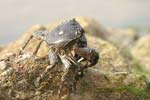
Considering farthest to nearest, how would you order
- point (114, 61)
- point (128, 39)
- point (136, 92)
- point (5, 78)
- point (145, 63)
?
point (128, 39) → point (145, 63) → point (114, 61) → point (136, 92) → point (5, 78)

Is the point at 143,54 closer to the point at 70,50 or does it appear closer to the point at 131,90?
the point at 131,90

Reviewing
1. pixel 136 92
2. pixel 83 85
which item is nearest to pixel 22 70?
pixel 83 85

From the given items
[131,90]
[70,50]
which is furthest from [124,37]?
[70,50]

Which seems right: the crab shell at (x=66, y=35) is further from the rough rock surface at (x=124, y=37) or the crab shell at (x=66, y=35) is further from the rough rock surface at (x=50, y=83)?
the rough rock surface at (x=124, y=37)

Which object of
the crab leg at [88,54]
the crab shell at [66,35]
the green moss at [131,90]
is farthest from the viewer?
the green moss at [131,90]

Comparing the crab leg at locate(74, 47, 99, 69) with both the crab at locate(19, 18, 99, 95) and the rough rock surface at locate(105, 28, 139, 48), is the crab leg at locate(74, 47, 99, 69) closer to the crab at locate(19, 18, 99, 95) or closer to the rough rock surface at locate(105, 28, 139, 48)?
the crab at locate(19, 18, 99, 95)

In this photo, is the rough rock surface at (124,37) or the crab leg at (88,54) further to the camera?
the rough rock surface at (124,37)

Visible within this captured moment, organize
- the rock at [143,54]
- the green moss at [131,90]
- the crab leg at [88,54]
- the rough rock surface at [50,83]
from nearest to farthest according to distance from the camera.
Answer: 1. the crab leg at [88,54]
2. the rough rock surface at [50,83]
3. the green moss at [131,90]
4. the rock at [143,54]

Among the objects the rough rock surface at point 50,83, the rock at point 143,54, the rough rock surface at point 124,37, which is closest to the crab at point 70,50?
the rough rock surface at point 50,83

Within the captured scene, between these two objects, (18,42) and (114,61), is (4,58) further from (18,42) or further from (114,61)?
(18,42)
